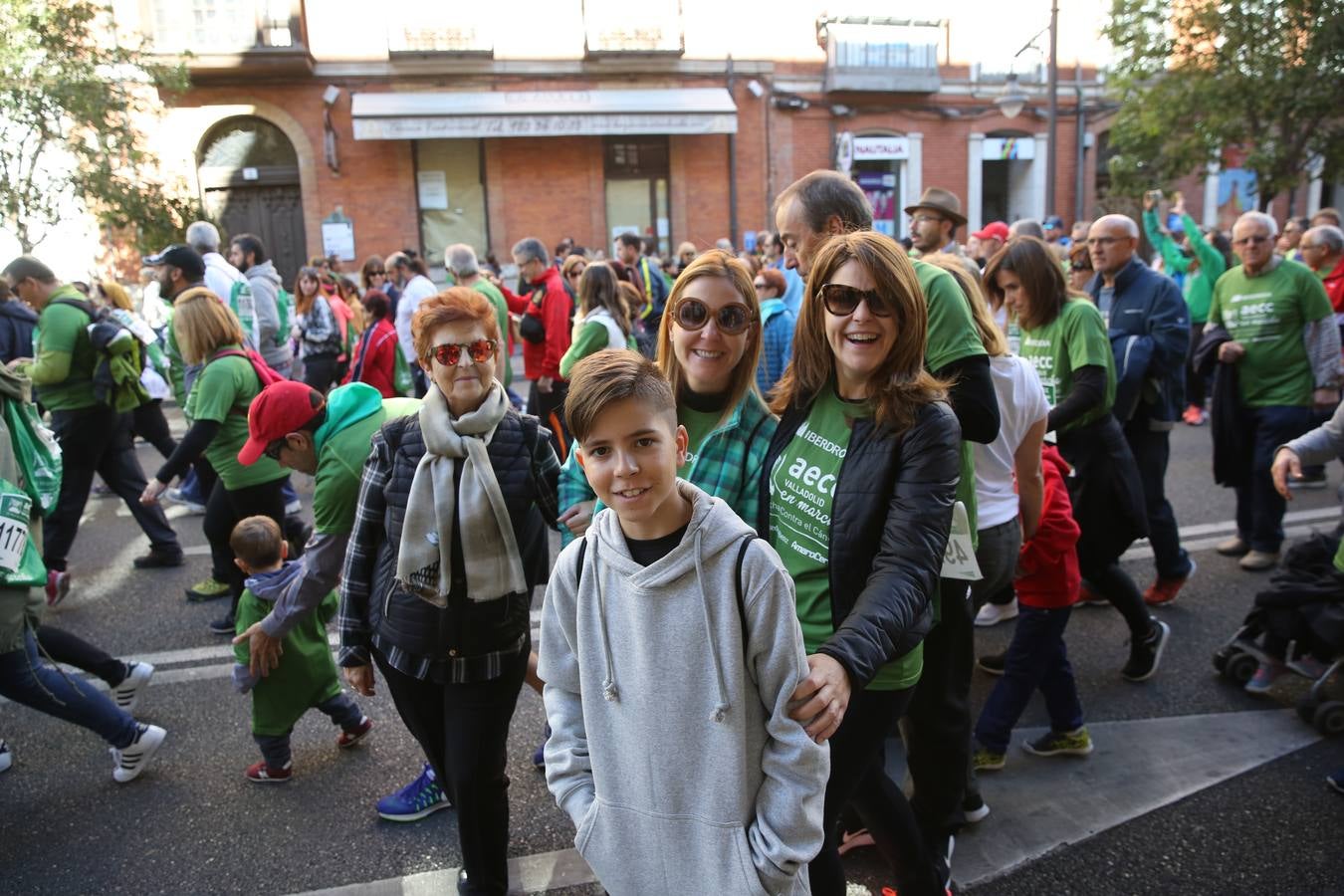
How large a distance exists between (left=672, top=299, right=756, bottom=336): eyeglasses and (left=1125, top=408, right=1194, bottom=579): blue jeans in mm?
3272

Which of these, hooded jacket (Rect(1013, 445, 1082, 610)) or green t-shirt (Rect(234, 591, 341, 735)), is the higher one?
hooded jacket (Rect(1013, 445, 1082, 610))

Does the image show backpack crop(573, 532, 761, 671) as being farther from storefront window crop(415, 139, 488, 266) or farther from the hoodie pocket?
storefront window crop(415, 139, 488, 266)

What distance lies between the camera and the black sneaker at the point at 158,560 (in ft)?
19.5

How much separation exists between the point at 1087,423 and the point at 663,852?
9.98ft

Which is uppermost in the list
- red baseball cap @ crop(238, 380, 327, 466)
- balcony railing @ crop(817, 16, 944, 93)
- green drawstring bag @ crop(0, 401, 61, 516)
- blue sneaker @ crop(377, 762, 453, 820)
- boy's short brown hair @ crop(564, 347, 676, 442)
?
balcony railing @ crop(817, 16, 944, 93)

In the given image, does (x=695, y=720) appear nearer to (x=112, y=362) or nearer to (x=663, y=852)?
(x=663, y=852)

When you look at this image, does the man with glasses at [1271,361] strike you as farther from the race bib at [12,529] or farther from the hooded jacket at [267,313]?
the hooded jacket at [267,313]

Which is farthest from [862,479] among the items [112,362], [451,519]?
[112,362]

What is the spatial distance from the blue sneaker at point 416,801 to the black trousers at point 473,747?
0.62 metres

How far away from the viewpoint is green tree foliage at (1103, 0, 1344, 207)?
13.2 m

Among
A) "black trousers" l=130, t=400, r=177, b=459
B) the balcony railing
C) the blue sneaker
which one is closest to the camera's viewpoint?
the blue sneaker

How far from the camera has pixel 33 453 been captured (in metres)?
3.56

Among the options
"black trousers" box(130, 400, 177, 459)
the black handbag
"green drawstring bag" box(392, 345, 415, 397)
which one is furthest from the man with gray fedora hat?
"black trousers" box(130, 400, 177, 459)

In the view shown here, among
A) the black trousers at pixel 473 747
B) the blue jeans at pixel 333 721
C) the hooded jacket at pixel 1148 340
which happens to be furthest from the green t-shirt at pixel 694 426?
the hooded jacket at pixel 1148 340
